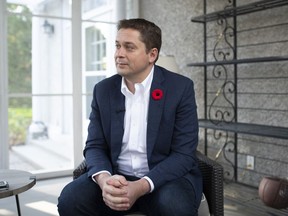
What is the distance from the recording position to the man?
4.44 feet

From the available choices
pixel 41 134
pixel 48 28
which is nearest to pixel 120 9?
pixel 48 28

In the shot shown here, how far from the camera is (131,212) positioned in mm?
1365

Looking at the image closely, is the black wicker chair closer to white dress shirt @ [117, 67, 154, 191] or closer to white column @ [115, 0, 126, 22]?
white dress shirt @ [117, 67, 154, 191]

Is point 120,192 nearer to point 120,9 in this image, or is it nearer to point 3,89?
point 3,89

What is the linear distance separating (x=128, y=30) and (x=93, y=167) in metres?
0.61

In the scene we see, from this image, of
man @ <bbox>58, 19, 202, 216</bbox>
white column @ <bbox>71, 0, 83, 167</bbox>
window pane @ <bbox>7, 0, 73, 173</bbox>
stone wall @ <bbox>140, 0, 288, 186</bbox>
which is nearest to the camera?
man @ <bbox>58, 19, 202, 216</bbox>

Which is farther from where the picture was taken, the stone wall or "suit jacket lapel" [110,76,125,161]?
the stone wall

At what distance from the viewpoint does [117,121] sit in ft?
4.81

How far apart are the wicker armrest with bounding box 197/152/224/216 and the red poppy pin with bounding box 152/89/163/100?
1.24 feet

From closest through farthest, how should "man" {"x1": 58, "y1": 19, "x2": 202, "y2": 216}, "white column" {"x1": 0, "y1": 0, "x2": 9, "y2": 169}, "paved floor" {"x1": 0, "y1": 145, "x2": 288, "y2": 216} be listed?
"man" {"x1": 58, "y1": 19, "x2": 202, "y2": 216}, "paved floor" {"x1": 0, "y1": 145, "x2": 288, "y2": 216}, "white column" {"x1": 0, "y1": 0, "x2": 9, "y2": 169}

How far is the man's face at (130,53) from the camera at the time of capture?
1.44 meters

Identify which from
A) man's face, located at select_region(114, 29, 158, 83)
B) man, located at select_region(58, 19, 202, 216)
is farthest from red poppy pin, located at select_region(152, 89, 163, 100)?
man's face, located at select_region(114, 29, 158, 83)

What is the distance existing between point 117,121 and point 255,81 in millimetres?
1562

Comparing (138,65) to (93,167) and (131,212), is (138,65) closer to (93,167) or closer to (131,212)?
(93,167)
